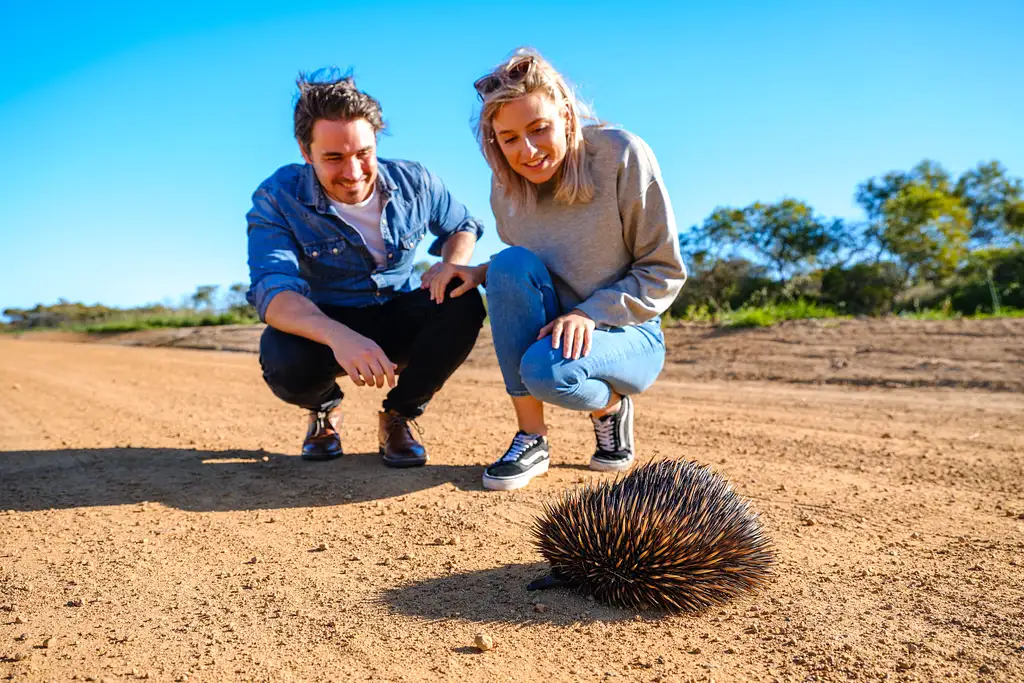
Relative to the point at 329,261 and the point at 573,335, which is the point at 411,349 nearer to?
the point at 329,261

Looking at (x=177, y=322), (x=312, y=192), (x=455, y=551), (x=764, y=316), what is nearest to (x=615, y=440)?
(x=455, y=551)

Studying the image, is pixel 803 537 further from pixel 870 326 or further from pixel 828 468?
pixel 870 326

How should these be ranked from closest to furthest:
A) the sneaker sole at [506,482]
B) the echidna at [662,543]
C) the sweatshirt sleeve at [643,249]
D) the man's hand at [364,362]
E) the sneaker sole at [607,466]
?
1. the echidna at [662,543]
2. the man's hand at [364,362]
3. the sweatshirt sleeve at [643,249]
4. the sneaker sole at [506,482]
5. the sneaker sole at [607,466]

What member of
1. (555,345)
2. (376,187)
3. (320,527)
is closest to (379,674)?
(320,527)

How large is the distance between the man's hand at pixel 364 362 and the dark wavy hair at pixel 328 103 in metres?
1.16

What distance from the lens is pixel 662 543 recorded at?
7.86 ft

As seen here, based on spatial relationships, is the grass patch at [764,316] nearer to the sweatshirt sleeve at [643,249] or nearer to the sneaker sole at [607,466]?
the sneaker sole at [607,466]

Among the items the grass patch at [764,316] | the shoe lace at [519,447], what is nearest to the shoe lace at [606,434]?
the shoe lace at [519,447]

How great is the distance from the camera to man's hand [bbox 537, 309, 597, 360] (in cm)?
326

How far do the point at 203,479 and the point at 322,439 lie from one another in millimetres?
647

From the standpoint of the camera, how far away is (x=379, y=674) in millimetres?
2062

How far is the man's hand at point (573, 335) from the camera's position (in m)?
3.26

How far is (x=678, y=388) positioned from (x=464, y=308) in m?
3.63

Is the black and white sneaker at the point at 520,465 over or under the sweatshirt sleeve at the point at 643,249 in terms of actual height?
under
